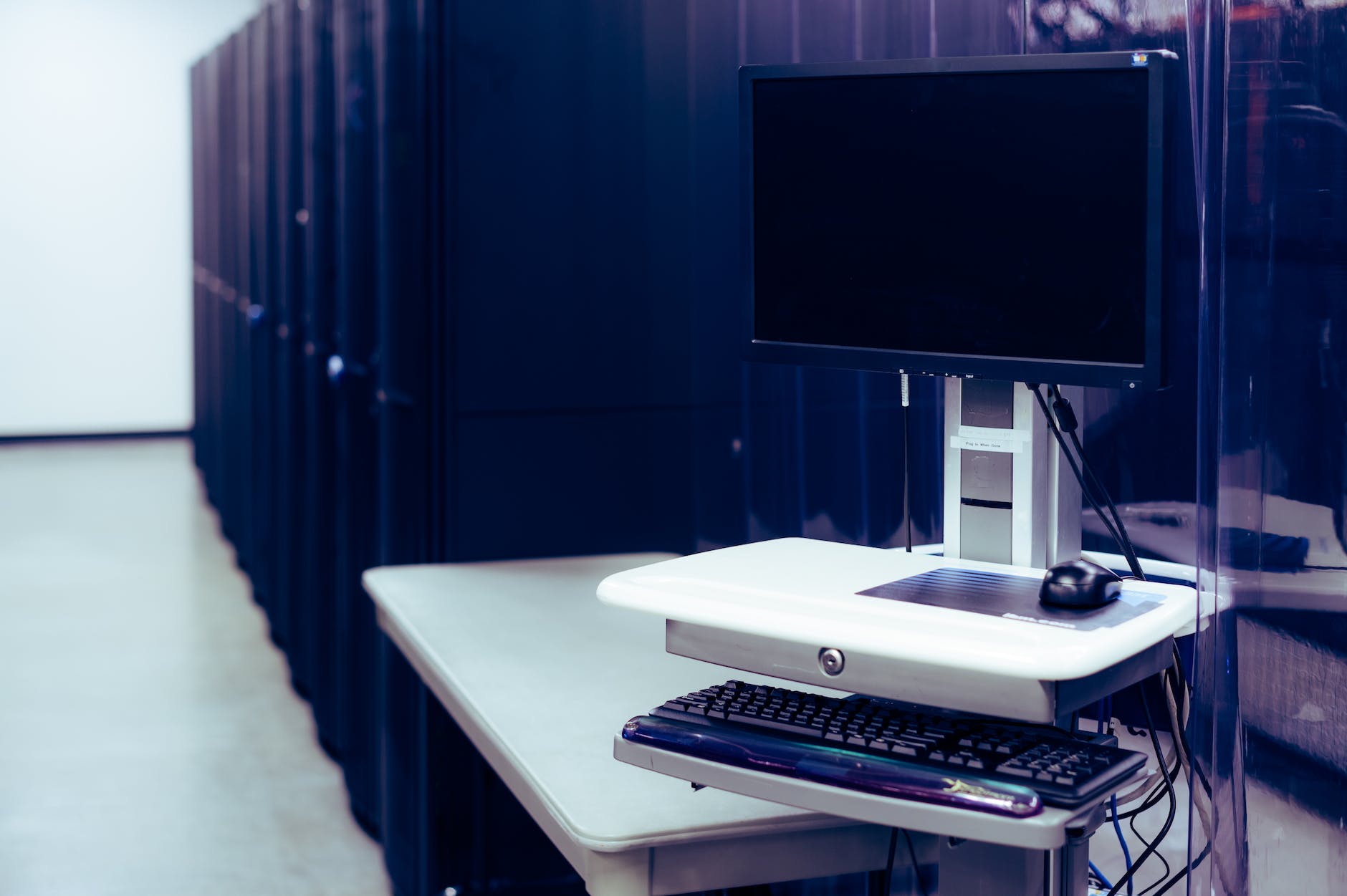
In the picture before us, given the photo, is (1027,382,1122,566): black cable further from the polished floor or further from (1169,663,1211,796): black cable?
the polished floor

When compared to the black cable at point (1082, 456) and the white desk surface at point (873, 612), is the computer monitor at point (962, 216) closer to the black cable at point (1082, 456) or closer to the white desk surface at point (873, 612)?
the black cable at point (1082, 456)

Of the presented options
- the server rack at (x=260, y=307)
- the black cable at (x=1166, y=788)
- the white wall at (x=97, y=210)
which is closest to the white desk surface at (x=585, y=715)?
the black cable at (x=1166, y=788)

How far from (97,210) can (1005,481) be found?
842cm

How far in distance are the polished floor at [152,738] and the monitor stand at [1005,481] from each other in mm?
1890

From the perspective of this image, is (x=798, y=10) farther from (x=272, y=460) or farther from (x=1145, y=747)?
(x=272, y=460)

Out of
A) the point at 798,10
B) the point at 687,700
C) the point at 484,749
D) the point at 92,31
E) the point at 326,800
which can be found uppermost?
the point at 92,31

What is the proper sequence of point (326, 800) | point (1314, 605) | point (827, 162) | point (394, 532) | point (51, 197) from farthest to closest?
point (51, 197)
point (326, 800)
point (394, 532)
point (827, 162)
point (1314, 605)

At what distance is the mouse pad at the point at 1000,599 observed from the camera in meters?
1.19

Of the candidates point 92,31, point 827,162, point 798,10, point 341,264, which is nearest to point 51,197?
point 92,31

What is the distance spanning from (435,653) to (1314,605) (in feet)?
3.69

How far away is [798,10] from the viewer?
2.05 metres

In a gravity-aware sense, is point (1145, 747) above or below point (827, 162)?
below

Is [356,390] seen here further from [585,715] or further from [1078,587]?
[1078,587]

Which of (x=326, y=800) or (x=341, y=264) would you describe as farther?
(x=326, y=800)
